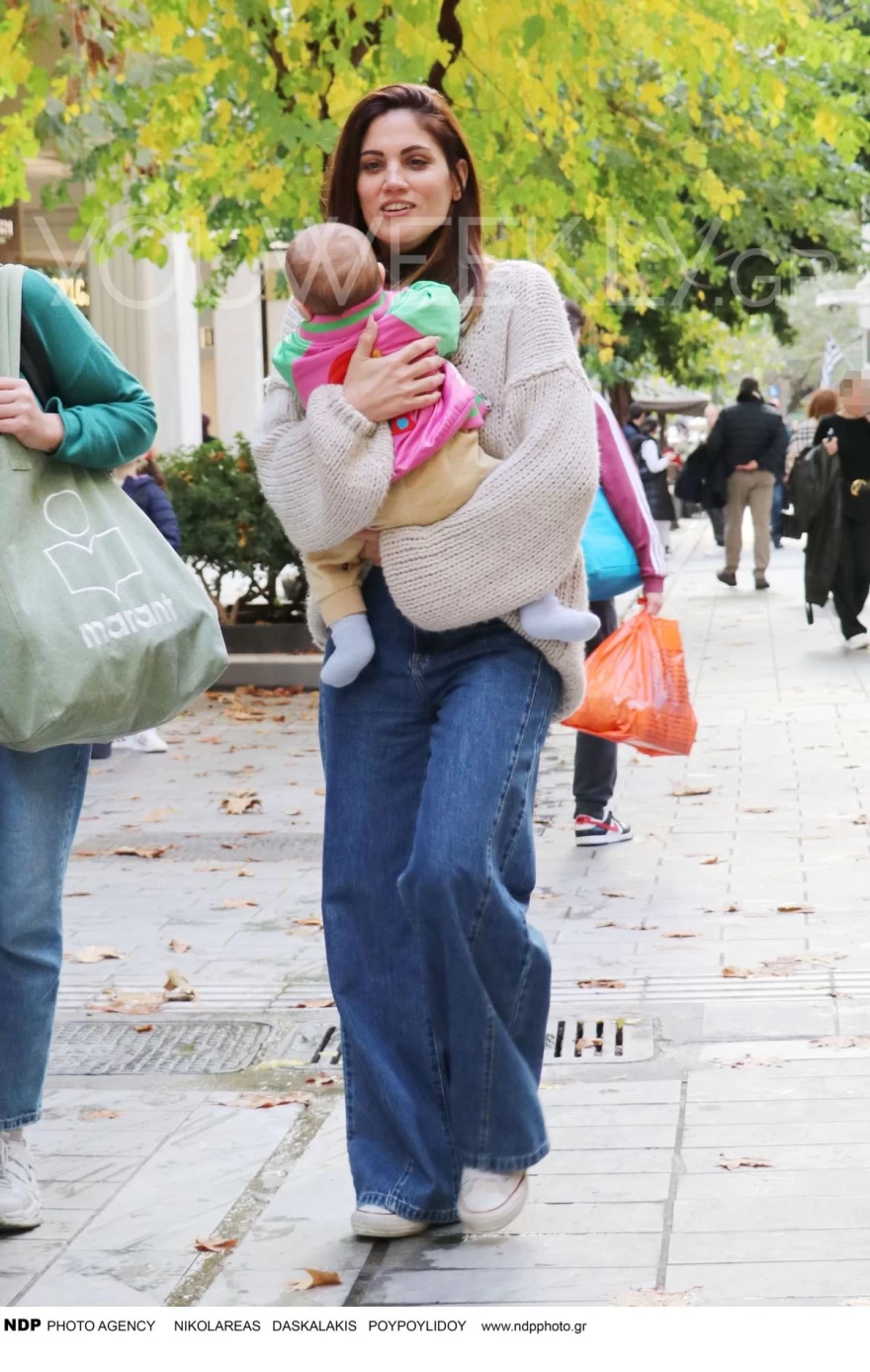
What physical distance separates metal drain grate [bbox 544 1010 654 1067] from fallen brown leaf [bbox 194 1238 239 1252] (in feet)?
4.60

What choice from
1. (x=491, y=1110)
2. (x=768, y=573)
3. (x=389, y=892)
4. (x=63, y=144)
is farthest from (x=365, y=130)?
(x=768, y=573)

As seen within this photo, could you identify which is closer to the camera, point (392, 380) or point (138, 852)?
point (392, 380)

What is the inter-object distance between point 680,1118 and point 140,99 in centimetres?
886

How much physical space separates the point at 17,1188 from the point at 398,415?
1.65 metres

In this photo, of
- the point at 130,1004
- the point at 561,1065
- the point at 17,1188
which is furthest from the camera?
A: the point at 130,1004

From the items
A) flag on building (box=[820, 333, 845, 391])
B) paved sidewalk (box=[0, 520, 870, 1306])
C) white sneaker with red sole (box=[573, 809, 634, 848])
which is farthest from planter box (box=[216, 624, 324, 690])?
flag on building (box=[820, 333, 845, 391])

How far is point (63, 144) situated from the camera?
11742 millimetres

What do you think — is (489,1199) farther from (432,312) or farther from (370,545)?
(432,312)

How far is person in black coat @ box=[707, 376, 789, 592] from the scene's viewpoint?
20219mm

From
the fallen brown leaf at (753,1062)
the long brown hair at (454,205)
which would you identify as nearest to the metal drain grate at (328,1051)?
the fallen brown leaf at (753,1062)

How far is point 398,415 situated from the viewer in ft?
11.3

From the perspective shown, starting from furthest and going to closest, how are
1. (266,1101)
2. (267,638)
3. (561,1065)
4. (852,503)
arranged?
1. (852,503)
2. (267,638)
3. (561,1065)
4. (266,1101)

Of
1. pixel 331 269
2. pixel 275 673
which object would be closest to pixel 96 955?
pixel 331 269
